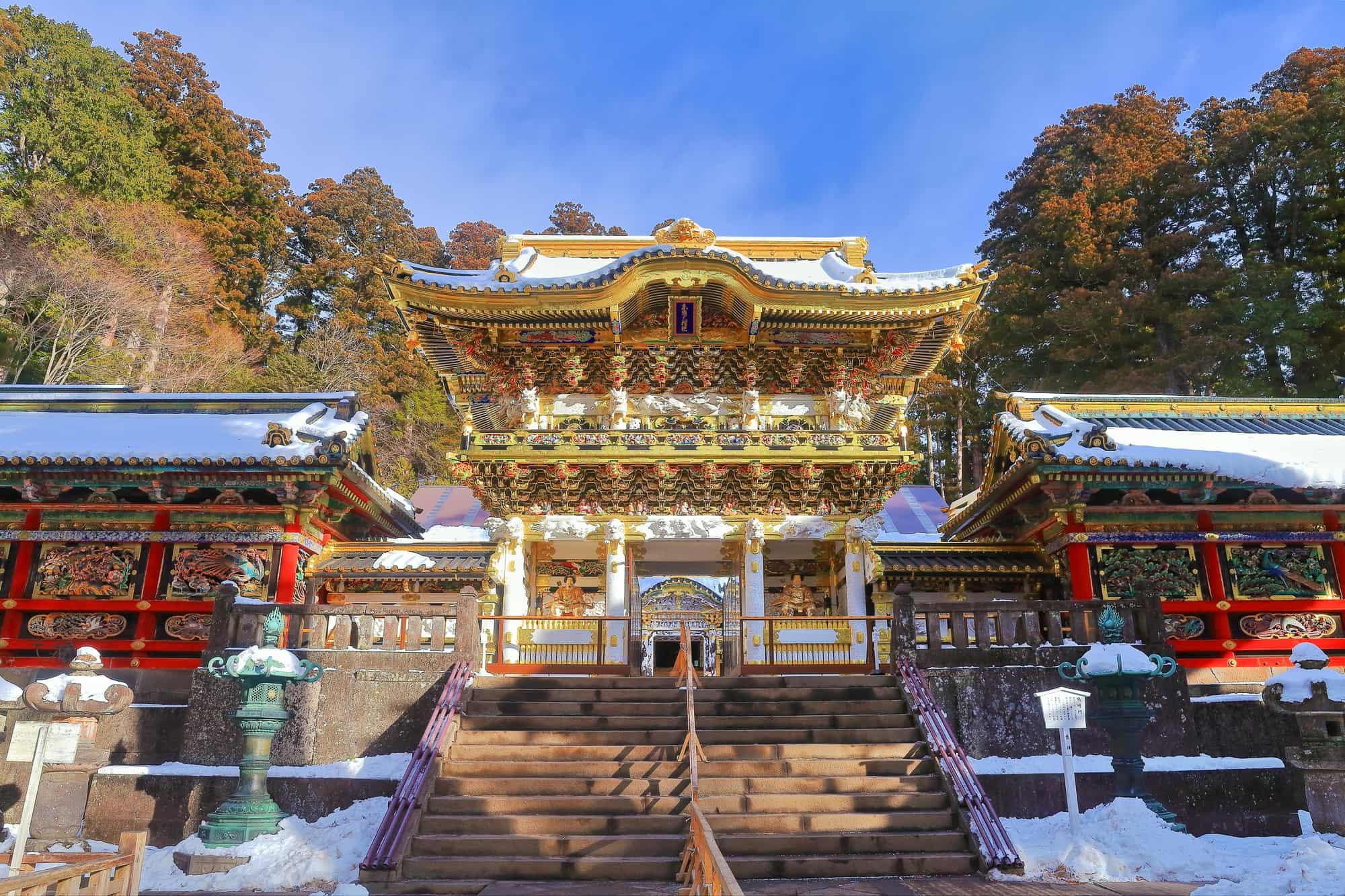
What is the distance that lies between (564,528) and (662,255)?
584 cm

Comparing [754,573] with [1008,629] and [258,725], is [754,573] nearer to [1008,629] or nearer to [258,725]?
[1008,629]

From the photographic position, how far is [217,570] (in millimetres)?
14258

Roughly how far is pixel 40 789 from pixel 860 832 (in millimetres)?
9750

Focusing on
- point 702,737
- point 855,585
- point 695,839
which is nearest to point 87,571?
point 702,737

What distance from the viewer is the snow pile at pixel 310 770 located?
10.2 meters

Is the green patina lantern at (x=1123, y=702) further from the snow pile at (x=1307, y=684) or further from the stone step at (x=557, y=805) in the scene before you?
the stone step at (x=557, y=805)

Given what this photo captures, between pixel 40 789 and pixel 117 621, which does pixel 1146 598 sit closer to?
pixel 40 789

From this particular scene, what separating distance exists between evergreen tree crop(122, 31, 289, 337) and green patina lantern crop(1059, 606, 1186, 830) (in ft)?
118

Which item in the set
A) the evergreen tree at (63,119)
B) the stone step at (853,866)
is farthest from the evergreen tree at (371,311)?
the stone step at (853,866)

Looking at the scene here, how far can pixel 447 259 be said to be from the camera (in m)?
48.6

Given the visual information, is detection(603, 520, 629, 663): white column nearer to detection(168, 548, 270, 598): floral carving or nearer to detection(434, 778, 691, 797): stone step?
detection(434, 778, 691, 797): stone step

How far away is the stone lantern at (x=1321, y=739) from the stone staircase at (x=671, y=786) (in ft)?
14.2

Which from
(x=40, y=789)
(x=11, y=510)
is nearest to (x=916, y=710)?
(x=40, y=789)

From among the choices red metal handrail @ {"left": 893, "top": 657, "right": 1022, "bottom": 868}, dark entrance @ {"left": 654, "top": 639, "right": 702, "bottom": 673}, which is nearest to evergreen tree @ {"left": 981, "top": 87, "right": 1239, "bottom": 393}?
dark entrance @ {"left": 654, "top": 639, "right": 702, "bottom": 673}
